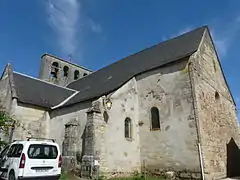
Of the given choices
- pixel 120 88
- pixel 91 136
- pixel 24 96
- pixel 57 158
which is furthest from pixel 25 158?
pixel 24 96

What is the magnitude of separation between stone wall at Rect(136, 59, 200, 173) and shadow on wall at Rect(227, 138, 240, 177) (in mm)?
4090

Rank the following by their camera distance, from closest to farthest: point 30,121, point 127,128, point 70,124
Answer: point 127,128 < point 70,124 < point 30,121

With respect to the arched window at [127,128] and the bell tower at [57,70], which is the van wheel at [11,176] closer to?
the arched window at [127,128]

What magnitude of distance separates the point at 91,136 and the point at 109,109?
6.28 feet

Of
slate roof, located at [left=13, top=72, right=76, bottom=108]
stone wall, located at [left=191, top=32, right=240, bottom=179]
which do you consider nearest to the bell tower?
slate roof, located at [left=13, top=72, right=76, bottom=108]

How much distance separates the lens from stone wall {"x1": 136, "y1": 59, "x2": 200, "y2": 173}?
11742mm

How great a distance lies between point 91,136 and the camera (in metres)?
11.8

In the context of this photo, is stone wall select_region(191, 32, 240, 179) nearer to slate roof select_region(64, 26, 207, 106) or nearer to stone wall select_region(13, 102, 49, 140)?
slate roof select_region(64, 26, 207, 106)

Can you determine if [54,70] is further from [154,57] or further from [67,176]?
[67,176]

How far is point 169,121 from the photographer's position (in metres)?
12.9

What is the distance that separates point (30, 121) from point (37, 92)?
3006 mm

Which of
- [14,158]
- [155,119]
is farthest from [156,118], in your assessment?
[14,158]

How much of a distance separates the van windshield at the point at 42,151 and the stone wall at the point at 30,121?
818 centimetres

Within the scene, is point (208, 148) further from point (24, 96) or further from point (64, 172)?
point (24, 96)
